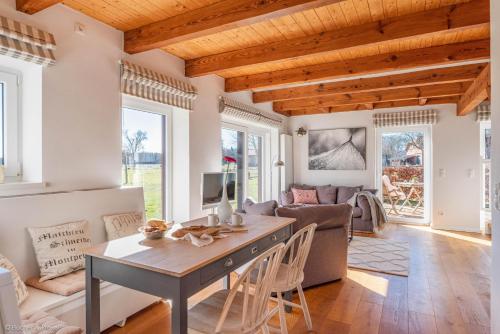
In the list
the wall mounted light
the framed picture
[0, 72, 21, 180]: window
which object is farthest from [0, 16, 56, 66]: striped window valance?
the framed picture

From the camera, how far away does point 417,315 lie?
2.37 m

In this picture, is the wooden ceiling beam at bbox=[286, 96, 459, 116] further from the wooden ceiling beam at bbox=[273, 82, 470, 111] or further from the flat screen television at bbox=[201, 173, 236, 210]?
the flat screen television at bbox=[201, 173, 236, 210]

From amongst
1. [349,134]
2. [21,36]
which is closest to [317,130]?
[349,134]

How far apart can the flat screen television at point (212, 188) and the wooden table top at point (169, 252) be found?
1343mm

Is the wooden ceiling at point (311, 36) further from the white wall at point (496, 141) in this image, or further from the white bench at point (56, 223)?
the white bench at point (56, 223)

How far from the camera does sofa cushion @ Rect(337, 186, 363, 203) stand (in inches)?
221

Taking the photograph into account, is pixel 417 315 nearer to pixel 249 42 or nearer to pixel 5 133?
pixel 249 42

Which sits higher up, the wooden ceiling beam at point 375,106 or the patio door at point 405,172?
the wooden ceiling beam at point 375,106

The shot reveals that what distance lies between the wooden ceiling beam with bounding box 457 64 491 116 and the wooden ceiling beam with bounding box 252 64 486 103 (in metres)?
0.15

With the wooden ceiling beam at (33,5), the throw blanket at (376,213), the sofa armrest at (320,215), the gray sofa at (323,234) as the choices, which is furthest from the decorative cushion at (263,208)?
the throw blanket at (376,213)

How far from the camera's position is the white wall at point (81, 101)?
2191 millimetres

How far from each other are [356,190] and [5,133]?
5265 millimetres

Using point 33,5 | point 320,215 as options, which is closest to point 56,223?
point 33,5

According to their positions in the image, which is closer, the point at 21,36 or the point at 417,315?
the point at 21,36
